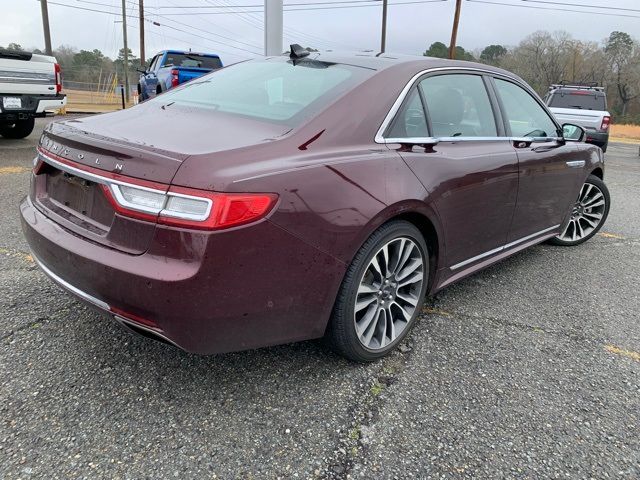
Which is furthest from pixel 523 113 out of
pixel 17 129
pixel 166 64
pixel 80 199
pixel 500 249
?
pixel 166 64

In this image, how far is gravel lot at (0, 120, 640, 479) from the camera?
1971 millimetres

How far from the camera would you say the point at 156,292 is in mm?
1900

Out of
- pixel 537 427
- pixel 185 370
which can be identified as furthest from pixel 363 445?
pixel 185 370

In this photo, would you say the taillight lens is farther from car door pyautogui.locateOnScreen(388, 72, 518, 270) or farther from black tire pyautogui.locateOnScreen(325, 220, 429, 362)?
car door pyautogui.locateOnScreen(388, 72, 518, 270)

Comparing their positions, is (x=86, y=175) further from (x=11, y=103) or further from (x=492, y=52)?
(x=492, y=52)

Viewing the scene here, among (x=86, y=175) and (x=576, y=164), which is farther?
(x=576, y=164)

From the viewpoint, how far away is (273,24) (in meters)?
7.56

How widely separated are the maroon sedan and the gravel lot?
0.30 meters

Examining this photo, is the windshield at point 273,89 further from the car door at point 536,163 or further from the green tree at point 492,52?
the green tree at point 492,52

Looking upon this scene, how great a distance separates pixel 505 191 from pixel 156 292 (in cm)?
236

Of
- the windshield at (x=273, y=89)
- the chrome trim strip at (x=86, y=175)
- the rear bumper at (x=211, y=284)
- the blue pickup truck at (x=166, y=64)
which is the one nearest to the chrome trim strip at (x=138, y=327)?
the rear bumper at (x=211, y=284)

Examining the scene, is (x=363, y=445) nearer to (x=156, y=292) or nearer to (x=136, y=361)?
(x=156, y=292)

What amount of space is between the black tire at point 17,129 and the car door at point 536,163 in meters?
8.89

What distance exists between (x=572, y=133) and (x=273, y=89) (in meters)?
2.86
